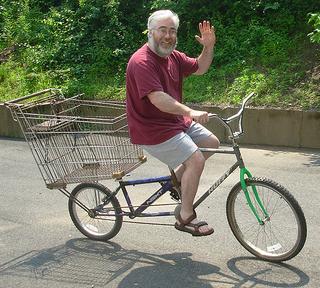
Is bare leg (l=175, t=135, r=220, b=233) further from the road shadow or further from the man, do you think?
the road shadow

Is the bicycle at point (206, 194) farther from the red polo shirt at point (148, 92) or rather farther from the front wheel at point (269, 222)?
the red polo shirt at point (148, 92)

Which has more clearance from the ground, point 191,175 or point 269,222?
point 191,175

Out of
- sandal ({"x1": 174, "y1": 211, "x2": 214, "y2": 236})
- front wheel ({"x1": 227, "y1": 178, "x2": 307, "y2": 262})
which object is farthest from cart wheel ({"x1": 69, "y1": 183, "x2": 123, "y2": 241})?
front wheel ({"x1": 227, "y1": 178, "x2": 307, "y2": 262})

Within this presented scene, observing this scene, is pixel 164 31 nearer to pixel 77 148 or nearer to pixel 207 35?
pixel 207 35

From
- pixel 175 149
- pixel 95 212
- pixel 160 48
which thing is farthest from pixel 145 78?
pixel 95 212

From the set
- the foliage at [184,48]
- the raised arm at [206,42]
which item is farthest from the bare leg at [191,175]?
the foliage at [184,48]

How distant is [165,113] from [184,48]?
20.7 feet

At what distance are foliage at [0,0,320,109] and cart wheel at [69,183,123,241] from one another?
3.86m

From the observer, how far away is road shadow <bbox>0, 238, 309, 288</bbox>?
409 cm

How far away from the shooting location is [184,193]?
4188 millimetres

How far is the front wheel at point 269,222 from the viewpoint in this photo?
13.3 feet

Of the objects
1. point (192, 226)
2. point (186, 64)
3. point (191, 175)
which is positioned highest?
point (186, 64)

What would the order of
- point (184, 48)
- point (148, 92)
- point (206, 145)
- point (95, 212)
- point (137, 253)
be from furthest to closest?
point (184, 48)
point (95, 212)
point (137, 253)
point (206, 145)
point (148, 92)

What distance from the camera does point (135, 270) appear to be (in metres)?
4.36
